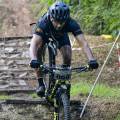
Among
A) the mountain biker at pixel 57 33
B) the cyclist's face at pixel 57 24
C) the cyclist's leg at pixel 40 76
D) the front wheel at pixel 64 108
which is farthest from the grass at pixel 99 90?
the cyclist's face at pixel 57 24

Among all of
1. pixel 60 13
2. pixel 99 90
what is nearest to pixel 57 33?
pixel 60 13

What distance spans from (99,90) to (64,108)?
3.93 meters

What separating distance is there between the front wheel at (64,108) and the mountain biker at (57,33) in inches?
22.6

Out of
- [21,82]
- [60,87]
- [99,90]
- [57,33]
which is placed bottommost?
[21,82]

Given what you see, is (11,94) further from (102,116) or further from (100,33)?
(100,33)

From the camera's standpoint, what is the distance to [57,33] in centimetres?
788

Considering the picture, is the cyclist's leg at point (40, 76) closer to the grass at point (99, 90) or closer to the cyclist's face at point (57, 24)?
the cyclist's face at point (57, 24)

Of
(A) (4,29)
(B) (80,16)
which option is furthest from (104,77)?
(A) (4,29)

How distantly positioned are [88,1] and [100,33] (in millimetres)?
4972

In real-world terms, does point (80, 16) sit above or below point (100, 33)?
above

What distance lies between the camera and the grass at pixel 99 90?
34.3ft

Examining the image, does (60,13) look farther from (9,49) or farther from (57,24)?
(9,49)

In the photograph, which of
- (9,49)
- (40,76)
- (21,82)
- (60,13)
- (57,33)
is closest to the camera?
(60,13)

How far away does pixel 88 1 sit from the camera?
13.9m
